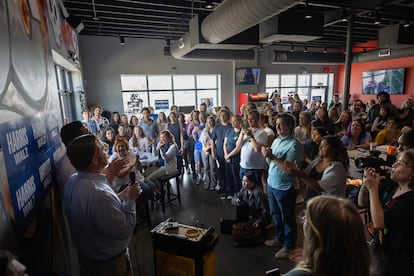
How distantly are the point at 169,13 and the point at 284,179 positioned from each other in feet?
16.3

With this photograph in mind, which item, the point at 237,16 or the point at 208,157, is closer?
the point at 237,16

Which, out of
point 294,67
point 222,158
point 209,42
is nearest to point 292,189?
point 222,158

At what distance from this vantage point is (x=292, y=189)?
258 centimetres

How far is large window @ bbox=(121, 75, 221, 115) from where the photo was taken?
9.09 meters

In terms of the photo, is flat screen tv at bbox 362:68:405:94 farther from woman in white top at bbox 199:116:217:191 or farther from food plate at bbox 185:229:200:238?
food plate at bbox 185:229:200:238

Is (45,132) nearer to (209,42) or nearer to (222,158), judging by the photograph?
(222,158)

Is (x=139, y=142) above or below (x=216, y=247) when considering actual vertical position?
above

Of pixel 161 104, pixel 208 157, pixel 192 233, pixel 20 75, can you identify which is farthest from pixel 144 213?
pixel 161 104

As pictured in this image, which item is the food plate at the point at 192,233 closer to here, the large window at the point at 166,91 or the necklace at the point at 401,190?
the necklace at the point at 401,190

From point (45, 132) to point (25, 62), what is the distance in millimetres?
517

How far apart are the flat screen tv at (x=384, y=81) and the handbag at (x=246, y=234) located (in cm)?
957

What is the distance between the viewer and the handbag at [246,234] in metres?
3.06

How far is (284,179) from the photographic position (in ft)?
8.45

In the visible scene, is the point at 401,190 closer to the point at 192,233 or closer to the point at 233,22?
the point at 192,233
